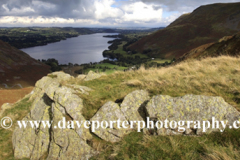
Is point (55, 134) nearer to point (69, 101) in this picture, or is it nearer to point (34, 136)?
point (69, 101)

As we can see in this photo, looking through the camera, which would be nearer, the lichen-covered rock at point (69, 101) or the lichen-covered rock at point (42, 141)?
the lichen-covered rock at point (69, 101)

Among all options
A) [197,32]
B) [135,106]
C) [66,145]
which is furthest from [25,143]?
[197,32]

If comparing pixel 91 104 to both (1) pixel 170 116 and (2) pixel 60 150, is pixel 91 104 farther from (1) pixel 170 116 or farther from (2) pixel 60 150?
(1) pixel 170 116

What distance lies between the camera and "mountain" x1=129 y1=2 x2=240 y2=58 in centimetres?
10794

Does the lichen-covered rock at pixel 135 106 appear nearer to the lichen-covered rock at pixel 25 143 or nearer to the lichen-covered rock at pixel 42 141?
the lichen-covered rock at pixel 42 141

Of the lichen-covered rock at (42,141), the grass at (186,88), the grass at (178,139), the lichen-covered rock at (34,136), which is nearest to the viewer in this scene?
the grass at (178,139)

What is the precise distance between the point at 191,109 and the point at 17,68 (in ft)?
296

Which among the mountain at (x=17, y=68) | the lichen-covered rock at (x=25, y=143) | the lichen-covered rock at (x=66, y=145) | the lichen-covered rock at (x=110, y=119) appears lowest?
the mountain at (x=17, y=68)

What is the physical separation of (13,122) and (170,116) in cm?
1450

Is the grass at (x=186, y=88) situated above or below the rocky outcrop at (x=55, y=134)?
above

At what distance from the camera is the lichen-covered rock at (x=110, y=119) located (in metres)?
6.17

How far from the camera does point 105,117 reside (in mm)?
6477

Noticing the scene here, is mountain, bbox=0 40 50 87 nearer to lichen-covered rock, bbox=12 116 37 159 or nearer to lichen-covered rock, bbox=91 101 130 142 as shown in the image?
lichen-covered rock, bbox=12 116 37 159

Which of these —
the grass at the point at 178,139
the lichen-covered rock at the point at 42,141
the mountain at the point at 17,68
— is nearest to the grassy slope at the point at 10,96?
the lichen-covered rock at the point at 42,141
